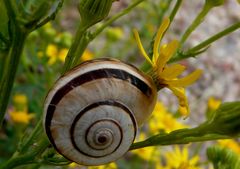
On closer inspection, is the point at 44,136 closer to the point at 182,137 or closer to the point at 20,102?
the point at 182,137

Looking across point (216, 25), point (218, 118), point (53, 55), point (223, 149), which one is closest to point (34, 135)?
point (218, 118)

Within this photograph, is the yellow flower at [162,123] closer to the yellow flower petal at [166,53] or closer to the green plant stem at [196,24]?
the green plant stem at [196,24]

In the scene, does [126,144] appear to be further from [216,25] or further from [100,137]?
[216,25]

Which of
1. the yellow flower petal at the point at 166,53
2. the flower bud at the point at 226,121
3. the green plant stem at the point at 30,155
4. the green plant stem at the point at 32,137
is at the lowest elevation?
the green plant stem at the point at 30,155

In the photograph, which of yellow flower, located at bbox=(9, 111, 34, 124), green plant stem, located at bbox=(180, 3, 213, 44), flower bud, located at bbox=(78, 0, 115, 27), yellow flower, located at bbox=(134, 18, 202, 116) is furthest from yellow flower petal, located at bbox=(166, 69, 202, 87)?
yellow flower, located at bbox=(9, 111, 34, 124)

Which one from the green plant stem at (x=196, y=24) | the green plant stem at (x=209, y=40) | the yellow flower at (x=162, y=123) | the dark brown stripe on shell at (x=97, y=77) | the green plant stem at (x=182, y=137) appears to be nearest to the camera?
the dark brown stripe on shell at (x=97, y=77)

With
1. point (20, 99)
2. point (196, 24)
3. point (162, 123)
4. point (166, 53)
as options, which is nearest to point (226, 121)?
point (166, 53)

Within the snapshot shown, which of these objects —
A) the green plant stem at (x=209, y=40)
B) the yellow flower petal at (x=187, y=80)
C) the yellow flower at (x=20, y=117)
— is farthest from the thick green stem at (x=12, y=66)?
the yellow flower at (x=20, y=117)
